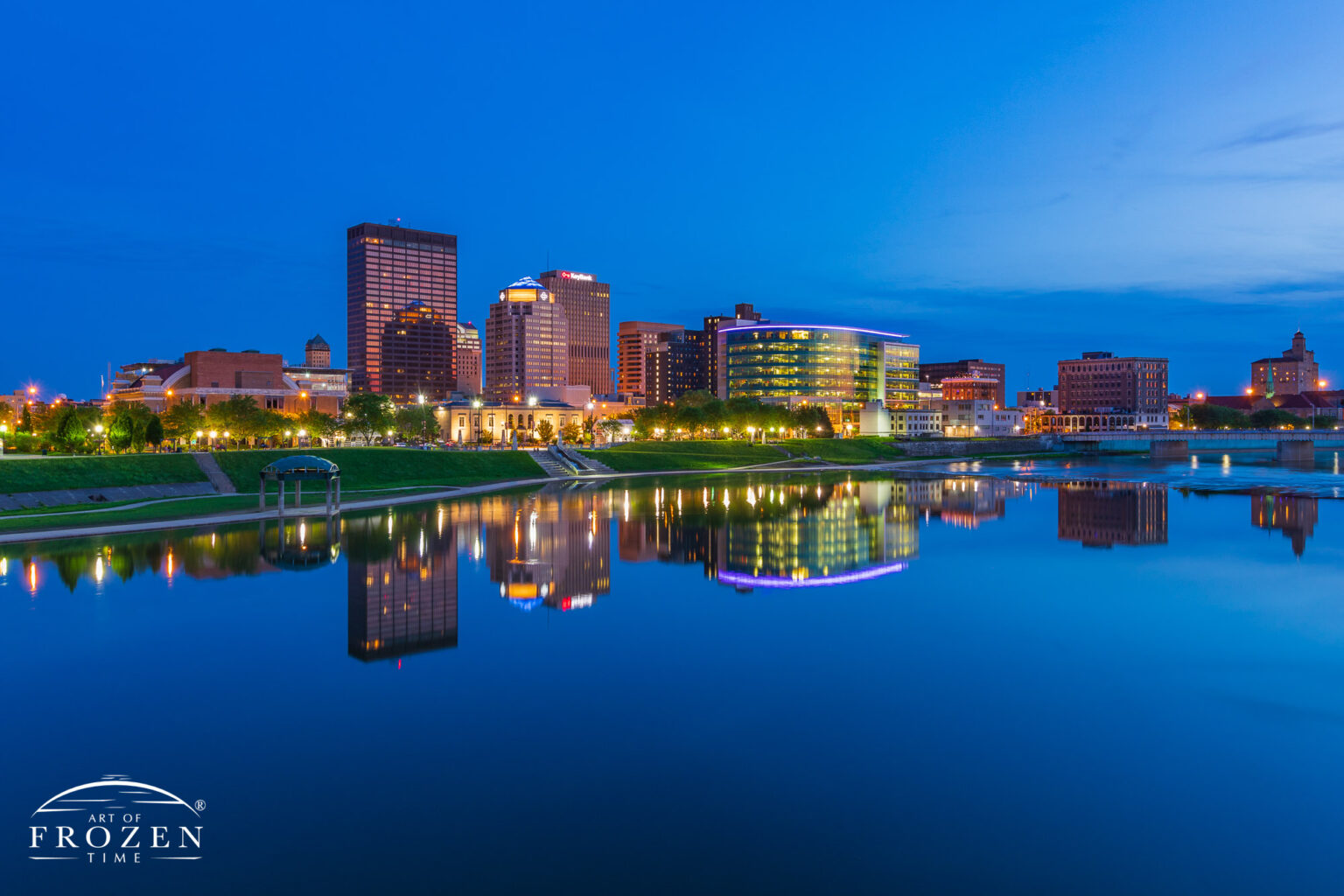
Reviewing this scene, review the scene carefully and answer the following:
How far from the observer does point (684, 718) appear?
20.4m

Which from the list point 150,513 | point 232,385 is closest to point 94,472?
point 150,513

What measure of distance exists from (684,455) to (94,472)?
7974cm

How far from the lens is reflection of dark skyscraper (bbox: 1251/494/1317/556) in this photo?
2115 inches

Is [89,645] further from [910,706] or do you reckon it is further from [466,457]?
[466,457]

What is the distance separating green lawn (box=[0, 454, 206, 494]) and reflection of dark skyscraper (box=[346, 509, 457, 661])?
23.3 meters

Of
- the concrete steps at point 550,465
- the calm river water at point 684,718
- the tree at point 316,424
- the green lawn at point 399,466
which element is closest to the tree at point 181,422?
the tree at point 316,424

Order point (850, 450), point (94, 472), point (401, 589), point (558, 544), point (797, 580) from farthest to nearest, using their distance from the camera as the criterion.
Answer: point (850, 450) → point (94, 472) → point (558, 544) → point (797, 580) → point (401, 589)

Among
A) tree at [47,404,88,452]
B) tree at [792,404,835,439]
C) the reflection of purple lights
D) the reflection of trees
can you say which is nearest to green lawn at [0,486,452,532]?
the reflection of trees

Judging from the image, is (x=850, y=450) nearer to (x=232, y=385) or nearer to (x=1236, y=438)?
(x=1236, y=438)

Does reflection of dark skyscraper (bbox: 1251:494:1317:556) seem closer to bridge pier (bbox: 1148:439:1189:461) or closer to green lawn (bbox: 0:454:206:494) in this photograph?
green lawn (bbox: 0:454:206:494)

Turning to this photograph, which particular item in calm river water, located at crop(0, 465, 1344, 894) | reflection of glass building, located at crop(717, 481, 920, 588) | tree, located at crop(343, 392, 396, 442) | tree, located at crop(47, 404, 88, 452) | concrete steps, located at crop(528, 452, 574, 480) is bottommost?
calm river water, located at crop(0, 465, 1344, 894)

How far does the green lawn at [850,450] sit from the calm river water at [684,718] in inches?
4253

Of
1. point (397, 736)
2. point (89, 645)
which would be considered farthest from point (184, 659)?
point (397, 736)

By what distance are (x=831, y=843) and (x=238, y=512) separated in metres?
55.0
